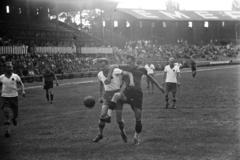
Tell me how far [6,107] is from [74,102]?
344 inches

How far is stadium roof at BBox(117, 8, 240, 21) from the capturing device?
247 ft

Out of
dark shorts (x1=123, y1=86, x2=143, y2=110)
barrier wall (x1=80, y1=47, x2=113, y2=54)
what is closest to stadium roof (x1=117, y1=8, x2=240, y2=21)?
barrier wall (x1=80, y1=47, x2=113, y2=54)

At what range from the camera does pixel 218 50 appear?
7631 centimetres

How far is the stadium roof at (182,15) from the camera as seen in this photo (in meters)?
75.2

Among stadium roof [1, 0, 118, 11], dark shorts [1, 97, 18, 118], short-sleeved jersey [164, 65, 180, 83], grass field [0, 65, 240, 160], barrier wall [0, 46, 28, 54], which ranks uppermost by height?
stadium roof [1, 0, 118, 11]

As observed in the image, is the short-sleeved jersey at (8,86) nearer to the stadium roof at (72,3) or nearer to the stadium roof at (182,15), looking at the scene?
the stadium roof at (72,3)

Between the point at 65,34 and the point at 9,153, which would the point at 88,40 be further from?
the point at 9,153

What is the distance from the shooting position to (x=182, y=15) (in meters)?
84.6

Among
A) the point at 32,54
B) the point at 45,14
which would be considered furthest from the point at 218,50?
the point at 32,54

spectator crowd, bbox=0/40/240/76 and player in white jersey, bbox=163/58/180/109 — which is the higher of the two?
spectator crowd, bbox=0/40/240/76

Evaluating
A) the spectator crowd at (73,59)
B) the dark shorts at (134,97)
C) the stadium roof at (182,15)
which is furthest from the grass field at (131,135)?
the stadium roof at (182,15)

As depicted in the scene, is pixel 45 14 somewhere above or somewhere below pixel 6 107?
above

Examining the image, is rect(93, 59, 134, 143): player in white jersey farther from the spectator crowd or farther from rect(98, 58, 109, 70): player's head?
the spectator crowd

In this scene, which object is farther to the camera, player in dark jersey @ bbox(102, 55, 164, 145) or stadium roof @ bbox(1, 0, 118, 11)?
stadium roof @ bbox(1, 0, 118, 11)
